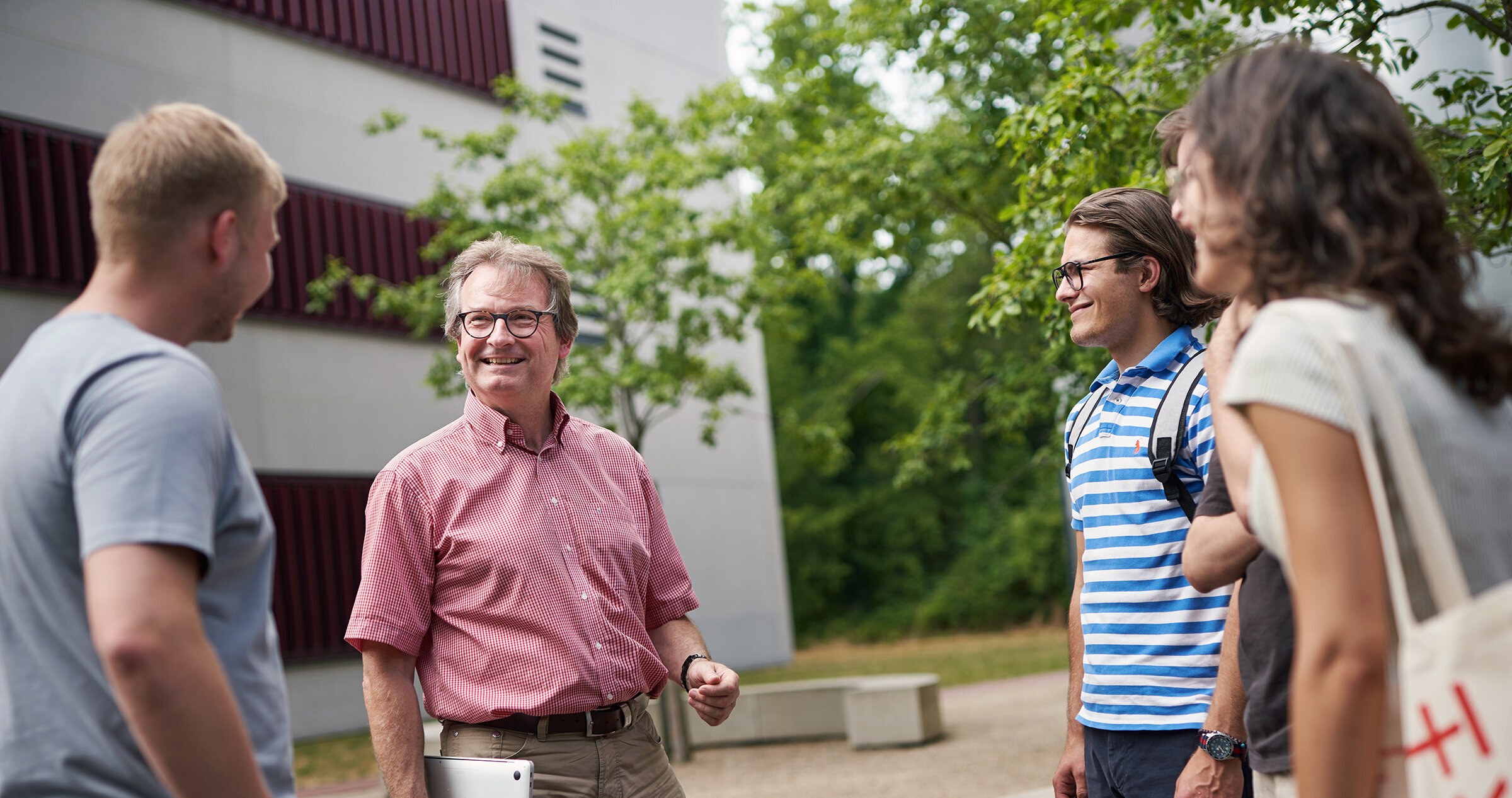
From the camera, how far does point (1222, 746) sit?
8.04ft

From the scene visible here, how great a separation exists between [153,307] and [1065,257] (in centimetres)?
213

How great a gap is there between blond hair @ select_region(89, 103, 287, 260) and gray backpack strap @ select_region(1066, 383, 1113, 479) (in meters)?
2.03

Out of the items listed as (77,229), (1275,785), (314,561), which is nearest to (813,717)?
(314,561)

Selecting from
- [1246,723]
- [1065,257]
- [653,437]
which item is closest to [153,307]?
Result: [1246,723]

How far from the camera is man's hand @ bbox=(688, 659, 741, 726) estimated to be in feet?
9.61

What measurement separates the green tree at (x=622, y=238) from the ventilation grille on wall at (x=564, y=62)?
5.43 meters

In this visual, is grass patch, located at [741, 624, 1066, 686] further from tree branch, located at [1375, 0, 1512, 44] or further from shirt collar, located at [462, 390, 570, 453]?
shirt collar, located at [462, 390, 570, 453]

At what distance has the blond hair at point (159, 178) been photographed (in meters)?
1.62

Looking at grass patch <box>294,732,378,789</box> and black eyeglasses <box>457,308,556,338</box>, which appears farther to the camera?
grass patch <box>294,732,378,789</box>

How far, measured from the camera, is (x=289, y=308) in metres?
14.4

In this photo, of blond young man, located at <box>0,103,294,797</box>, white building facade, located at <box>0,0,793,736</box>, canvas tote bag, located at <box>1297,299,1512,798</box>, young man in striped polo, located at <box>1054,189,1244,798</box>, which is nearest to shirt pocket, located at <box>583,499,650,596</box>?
young man in striped polo, located at <box>1054,189,1244,798</box>

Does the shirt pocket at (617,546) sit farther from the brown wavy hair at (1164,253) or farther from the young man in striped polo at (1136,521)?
the brown wavy hair at (1164,253)

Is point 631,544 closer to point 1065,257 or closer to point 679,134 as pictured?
point 1065,257

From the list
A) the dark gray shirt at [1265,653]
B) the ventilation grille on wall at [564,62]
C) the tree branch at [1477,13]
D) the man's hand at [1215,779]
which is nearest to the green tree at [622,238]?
the ventilation grille on wall at [564,62]
